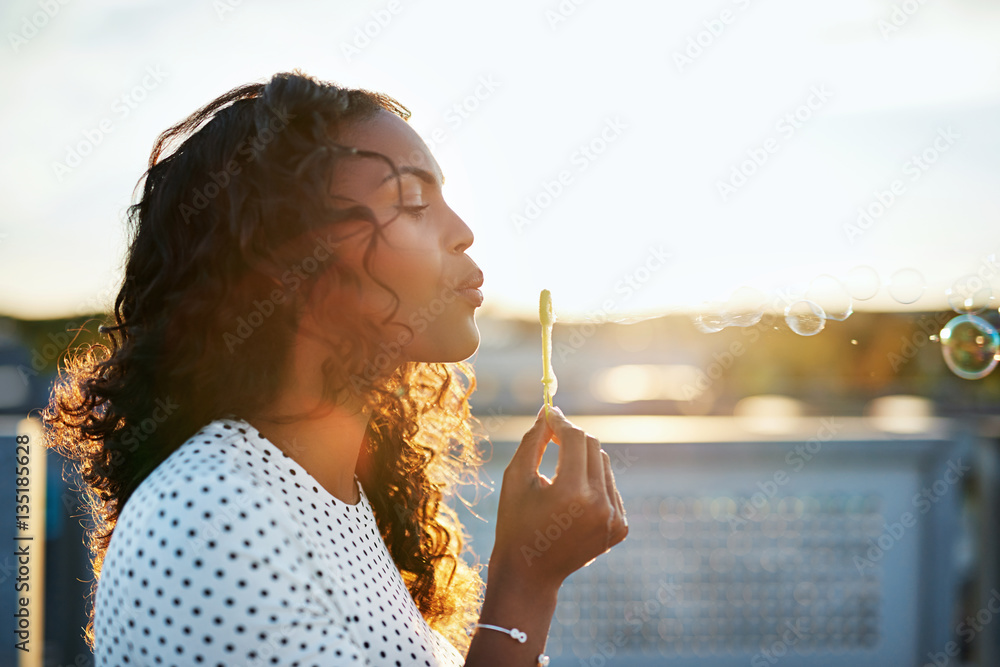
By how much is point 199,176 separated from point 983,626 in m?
3.81

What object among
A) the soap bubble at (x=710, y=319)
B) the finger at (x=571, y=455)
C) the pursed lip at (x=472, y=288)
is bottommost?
the finger at (x=571, y=455)

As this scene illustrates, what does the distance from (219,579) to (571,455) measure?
2.04 ft

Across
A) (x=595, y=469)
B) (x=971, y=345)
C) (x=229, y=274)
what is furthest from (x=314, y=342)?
(x=971, y=345)

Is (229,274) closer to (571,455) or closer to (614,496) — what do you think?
(571,455)

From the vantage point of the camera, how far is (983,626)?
3.27 metres

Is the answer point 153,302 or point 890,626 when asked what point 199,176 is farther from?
point 890,626

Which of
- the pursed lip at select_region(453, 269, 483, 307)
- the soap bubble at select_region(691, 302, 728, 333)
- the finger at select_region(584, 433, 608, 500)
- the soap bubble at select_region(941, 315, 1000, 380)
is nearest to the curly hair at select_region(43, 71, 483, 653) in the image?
the pursed lip at select_region(453, 269, 483, 307)

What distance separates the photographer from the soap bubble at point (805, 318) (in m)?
2.64

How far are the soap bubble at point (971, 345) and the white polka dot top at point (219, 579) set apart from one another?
293 cm

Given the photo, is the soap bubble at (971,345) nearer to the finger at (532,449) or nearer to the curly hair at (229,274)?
the finger at (532,449)

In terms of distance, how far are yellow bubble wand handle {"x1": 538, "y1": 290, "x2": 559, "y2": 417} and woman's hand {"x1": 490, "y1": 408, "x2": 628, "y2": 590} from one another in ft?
0.48

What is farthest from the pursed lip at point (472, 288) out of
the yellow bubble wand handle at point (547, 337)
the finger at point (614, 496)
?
the finger at point (614, 496)

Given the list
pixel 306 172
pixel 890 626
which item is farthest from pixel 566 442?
pixel 890 626

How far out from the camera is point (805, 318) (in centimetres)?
267
